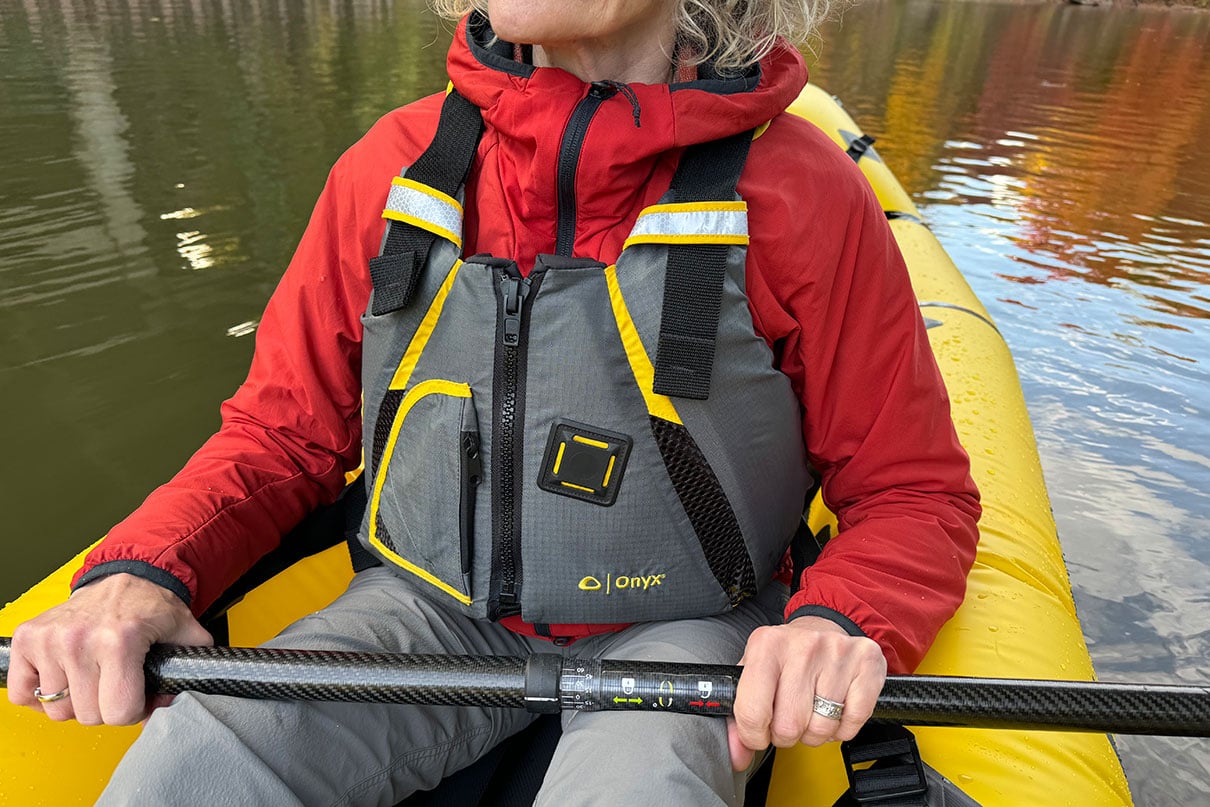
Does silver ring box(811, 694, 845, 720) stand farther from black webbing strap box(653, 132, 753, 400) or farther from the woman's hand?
black webbing strap box(653, 132, 753, 400)

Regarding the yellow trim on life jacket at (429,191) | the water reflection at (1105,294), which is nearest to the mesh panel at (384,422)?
the yellow trim on life jacket at (429,191)

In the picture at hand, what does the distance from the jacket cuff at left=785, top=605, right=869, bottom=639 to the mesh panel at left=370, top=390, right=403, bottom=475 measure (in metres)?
0.50

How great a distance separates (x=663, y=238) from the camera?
1.00 m

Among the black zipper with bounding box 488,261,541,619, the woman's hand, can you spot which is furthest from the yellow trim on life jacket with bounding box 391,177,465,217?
the woman's hand

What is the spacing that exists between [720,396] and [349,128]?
6195mm

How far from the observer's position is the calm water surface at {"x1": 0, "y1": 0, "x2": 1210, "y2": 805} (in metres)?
2.59

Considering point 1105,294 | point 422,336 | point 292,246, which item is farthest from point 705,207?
point 1105,294

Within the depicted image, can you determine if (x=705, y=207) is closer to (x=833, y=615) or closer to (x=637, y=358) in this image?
(x=637, y=358)

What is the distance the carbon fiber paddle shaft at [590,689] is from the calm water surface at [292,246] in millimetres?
1194

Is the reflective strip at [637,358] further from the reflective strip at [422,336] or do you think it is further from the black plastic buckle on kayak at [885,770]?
the black plastic buckle on kayak at [885,770]

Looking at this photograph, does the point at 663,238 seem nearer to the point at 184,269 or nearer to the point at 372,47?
the point at 184,269

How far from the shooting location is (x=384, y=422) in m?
1.12

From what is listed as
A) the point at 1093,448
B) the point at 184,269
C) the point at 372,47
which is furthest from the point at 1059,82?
the point at 184,269

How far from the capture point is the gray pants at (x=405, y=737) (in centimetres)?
86
